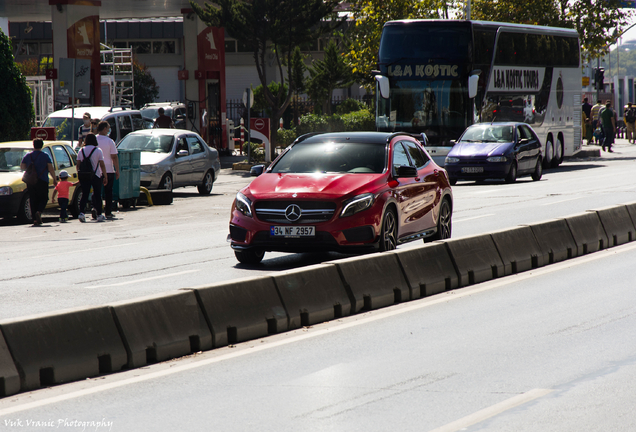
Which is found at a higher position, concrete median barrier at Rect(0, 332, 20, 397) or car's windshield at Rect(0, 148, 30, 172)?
car's windshield at Rect(0, 148, 30, 172)

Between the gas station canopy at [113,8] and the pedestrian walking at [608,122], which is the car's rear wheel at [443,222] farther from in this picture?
the pedestrian walking at [608,122]

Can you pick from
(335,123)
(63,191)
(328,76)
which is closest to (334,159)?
(63,191)

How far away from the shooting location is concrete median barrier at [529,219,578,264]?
11.8 m

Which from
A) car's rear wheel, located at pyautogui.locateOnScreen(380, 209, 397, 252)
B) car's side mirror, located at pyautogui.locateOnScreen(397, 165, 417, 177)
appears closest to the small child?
car's side mirror, located at pyautogui.locateOnScreen(397, 165, 417, 177)

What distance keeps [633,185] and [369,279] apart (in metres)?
16.4

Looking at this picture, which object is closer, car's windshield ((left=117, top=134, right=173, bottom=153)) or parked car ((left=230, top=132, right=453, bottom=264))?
parked car ((left=230, top=132, right=453, bottom=264))

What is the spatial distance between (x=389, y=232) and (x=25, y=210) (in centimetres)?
942

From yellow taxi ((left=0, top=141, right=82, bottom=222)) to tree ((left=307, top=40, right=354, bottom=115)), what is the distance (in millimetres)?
38501

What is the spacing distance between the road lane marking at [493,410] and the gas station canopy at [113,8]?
3256 cm

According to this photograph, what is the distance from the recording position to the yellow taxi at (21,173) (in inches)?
687

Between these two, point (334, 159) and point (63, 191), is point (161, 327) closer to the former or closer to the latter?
point (334, 159)

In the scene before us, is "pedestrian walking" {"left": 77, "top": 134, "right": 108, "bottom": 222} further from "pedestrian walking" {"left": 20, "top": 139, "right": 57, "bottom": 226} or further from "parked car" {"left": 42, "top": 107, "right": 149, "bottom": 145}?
"parked car" {"left": 42, "top": 107, "right": 149, "bottom": 145}

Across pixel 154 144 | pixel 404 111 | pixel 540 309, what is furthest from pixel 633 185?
pixel 540 309

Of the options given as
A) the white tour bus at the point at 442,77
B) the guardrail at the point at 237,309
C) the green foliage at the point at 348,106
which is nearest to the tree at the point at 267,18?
the white tour bus at the point at 442,77
